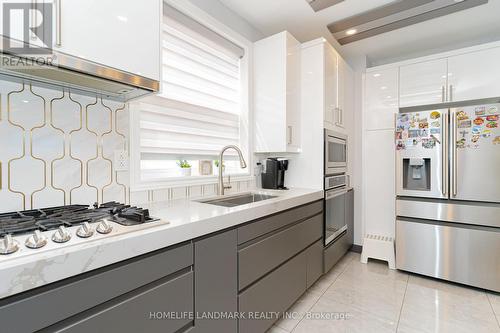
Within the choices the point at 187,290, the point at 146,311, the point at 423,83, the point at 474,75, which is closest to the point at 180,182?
the point at 187,290

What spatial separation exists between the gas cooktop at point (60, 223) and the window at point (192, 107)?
0.46 meters

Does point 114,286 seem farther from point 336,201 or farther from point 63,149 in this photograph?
point 336,201

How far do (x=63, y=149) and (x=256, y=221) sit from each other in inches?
42.5

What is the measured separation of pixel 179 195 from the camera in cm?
176

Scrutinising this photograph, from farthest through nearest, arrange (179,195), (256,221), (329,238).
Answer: (329,238), (179,195), (256,221)

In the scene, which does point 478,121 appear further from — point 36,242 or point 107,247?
point 36,242

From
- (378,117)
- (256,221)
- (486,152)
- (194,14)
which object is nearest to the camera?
(256,221)

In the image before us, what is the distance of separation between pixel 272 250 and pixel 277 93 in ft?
4.70

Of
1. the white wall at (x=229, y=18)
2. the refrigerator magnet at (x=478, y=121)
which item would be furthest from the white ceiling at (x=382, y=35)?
the refrigerator magnet at (x=478, y=121)

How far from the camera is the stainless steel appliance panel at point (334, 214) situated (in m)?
2.43

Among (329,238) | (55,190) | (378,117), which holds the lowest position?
(329,238)

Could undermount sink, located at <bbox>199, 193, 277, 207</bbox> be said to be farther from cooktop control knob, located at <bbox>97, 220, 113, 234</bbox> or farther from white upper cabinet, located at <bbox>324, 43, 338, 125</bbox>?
white upper cabinet, located at <bbox>324, 43, 338, 125</bbox>

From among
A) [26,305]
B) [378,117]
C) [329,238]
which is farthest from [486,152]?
[26,305]

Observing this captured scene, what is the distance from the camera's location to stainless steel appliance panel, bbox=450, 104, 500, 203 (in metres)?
2.15
